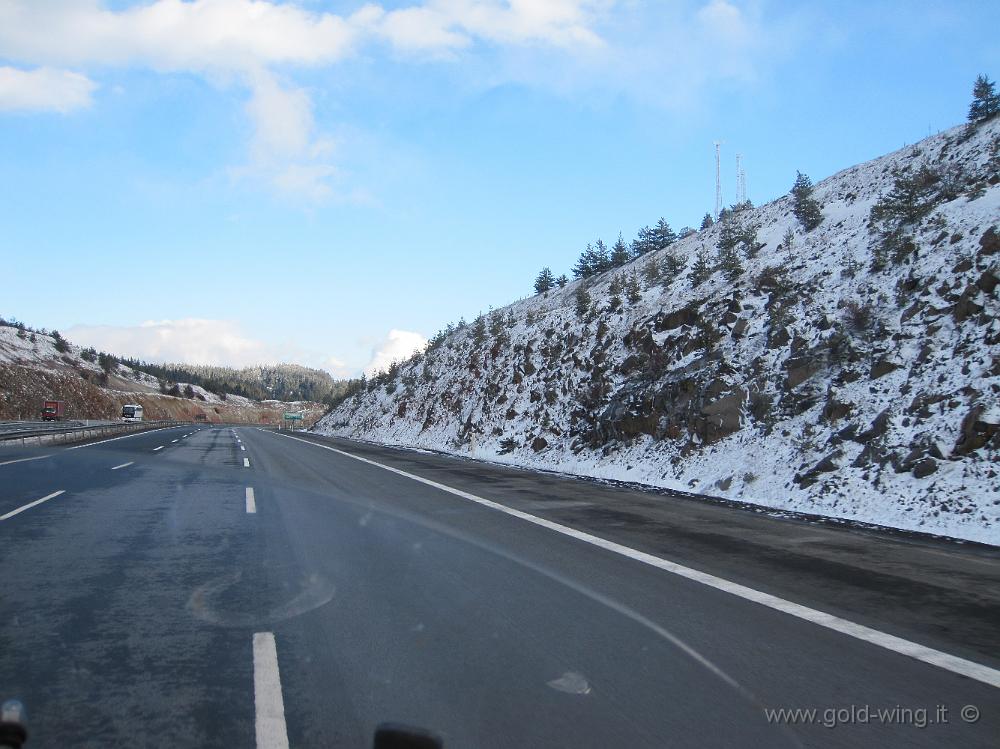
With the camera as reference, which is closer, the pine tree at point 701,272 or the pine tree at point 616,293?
the pine tree at point 701,272

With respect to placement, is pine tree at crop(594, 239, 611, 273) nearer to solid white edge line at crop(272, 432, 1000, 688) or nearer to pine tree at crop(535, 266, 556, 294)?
pine tree at crop(535, 266, 556, 294)

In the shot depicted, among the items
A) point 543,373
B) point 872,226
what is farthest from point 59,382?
point 872,226

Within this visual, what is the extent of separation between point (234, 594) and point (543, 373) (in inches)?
901

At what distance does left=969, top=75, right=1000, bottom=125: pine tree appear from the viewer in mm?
23172

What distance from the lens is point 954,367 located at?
12.5 metres

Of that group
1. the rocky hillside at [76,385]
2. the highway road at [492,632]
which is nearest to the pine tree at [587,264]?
the highway road at [492,632]

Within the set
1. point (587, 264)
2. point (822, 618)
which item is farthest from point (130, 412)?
point (822, 618)

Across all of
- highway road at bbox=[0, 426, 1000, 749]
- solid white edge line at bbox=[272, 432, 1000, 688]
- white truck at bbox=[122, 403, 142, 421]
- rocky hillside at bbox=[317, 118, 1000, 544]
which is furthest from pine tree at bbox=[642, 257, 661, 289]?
white truck at bbox=[122, 403, 142, 421]

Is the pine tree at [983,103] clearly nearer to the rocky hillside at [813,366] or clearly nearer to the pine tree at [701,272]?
the rocky hillside at [813,366]

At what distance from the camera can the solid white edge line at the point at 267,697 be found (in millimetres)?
3164

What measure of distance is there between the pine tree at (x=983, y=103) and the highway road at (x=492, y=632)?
73.4ft

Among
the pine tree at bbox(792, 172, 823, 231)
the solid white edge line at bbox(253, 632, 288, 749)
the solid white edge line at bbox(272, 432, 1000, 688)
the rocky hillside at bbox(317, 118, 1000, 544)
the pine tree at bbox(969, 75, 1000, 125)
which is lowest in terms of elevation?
the solid white edge line at bbox(253, 632, 288, 749)

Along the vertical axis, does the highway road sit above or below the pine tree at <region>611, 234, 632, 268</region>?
below

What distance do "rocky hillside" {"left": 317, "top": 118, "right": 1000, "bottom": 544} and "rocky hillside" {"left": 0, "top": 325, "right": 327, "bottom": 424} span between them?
63.4m
